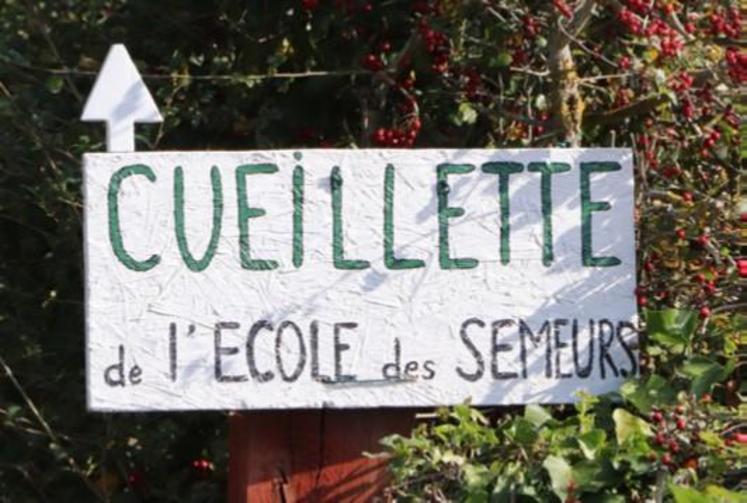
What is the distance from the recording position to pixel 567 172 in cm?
319

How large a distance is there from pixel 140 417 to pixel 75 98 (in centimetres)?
79

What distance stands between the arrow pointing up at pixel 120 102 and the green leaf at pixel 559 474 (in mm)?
890

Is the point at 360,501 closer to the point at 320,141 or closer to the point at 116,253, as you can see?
the point at 116,253

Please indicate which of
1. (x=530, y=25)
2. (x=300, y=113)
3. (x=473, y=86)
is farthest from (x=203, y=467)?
(x=530, y=25)

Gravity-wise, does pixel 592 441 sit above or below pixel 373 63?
below

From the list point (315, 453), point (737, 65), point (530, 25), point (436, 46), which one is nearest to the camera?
point (315, 453)

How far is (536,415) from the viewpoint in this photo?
3.11 meters

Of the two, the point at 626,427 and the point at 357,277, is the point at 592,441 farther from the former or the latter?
the point at 357,277

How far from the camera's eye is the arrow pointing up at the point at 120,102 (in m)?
3.20

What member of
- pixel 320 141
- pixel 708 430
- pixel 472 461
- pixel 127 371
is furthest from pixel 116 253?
pixel 320 141

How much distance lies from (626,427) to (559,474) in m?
0.15

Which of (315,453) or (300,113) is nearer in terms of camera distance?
(315,453)

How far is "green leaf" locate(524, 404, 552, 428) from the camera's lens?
3104 millimetres

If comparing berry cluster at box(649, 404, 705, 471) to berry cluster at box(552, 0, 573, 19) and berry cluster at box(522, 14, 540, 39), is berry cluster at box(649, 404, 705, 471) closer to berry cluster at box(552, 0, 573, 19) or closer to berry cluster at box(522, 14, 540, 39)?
berry cluster at box(552, 0, 573, 19)
